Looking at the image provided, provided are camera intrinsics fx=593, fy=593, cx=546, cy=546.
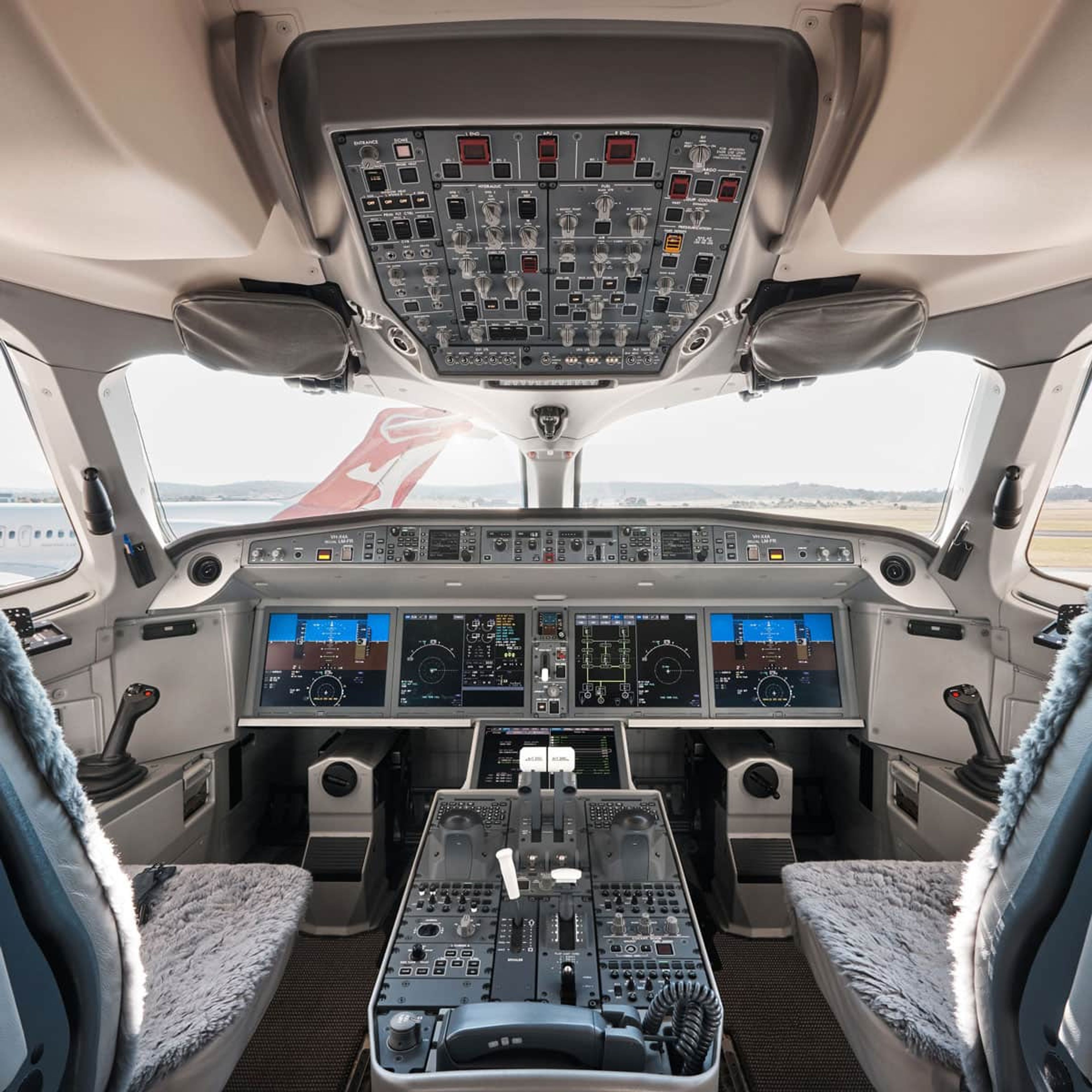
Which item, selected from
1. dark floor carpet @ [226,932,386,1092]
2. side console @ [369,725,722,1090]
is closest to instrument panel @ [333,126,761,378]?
side console @ [369,725,722,1090]

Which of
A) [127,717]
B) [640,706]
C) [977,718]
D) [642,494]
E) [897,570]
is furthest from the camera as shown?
[642,494]

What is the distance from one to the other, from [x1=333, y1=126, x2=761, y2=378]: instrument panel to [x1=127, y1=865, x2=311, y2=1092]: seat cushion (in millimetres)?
1655

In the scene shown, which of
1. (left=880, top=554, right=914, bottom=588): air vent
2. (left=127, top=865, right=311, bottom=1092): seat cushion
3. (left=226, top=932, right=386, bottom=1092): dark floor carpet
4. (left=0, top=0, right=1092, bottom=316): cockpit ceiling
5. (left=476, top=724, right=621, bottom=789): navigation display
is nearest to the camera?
(left=0, top=0, right=1092, bottom=316): cockpit ceiling

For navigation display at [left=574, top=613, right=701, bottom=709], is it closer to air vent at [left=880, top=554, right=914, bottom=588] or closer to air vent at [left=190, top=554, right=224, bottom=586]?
air vent at [left=880, top=554, right=914, bottom=588]

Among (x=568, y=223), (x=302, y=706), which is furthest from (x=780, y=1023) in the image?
(x=568, y=223)

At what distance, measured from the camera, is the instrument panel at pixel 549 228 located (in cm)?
114

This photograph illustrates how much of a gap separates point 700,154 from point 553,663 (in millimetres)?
2157

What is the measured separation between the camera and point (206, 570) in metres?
2.72

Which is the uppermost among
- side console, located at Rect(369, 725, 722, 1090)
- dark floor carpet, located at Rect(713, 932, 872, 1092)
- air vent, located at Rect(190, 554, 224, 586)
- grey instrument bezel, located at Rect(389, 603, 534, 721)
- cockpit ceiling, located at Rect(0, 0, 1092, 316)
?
cockpit ceiling, located at Rect(0, 0, 1092, 316)

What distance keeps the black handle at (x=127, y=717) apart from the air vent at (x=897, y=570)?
10.2 feet

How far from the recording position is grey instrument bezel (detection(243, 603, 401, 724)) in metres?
2.77

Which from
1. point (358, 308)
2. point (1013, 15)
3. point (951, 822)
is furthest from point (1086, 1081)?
point (358, 308)

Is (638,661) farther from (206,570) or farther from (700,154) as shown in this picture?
(700,154)

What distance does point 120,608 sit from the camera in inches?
99.7
